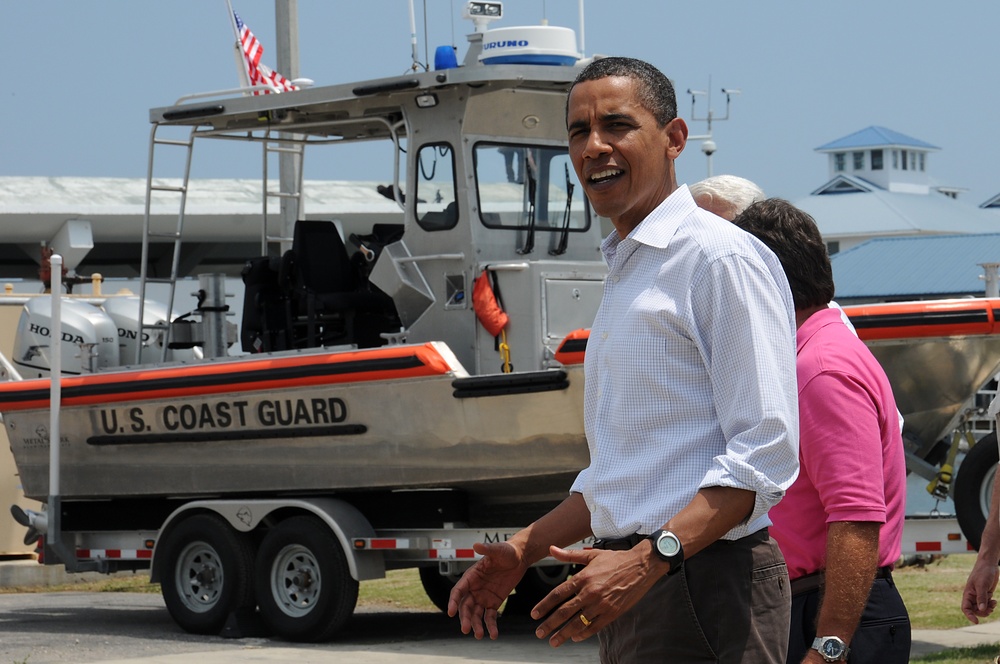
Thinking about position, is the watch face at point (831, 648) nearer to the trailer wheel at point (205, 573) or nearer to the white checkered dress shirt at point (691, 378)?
the white checkered dress shirt at point (691, 378)

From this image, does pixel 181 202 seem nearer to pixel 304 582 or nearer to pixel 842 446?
pixel 304 582

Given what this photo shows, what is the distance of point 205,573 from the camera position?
10.5 metres

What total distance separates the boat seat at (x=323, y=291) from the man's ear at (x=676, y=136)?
749 cm

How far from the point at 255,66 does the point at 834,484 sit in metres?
8.99

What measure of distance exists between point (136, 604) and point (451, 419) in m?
4.89

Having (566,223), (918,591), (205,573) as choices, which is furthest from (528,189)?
(918,591)

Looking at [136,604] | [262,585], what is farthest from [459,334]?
[136,604]

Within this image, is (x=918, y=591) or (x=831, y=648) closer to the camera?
(x=831, y=648)

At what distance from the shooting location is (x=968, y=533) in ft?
29.2

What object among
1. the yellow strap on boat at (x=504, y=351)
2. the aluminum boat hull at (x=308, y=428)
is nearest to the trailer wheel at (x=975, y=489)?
the aluminum boat hull at (x=308, y=428)

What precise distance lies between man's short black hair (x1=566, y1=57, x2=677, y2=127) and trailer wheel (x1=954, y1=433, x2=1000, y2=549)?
21.5 ft

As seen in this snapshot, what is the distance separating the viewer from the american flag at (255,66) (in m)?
11.5

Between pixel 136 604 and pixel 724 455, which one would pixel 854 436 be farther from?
pixel 136 604

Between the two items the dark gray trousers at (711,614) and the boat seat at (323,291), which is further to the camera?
the boat seat at (323,291)
